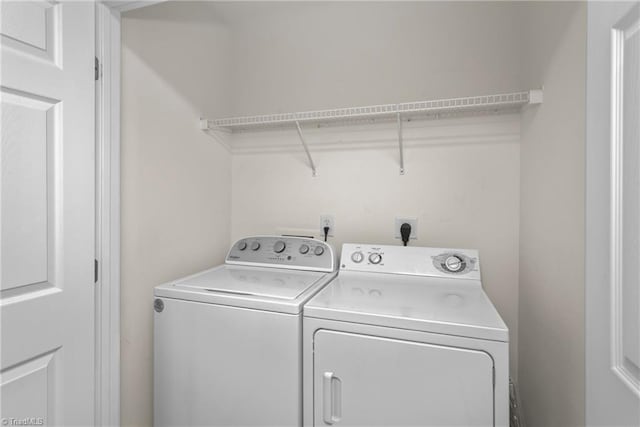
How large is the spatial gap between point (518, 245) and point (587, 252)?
92 cm

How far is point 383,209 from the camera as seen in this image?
185 centimetres

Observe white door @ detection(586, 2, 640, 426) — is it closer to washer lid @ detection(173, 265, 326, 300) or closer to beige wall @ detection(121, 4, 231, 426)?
washer lid @ detection(173, 265, 326, 300)

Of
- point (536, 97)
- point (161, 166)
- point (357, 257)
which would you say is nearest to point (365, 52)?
point (536, 97)

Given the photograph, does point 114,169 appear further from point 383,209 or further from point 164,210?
point 383,209

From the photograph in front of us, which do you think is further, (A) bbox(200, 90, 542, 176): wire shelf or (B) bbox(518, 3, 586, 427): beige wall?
(A) bbox(200, 90, 542, 176): wire shelf

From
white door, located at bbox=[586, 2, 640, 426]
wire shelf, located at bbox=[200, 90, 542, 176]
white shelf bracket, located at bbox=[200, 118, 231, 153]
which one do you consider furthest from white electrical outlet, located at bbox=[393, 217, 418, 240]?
white shelf bracket, located at bbox=[200, 118, 231, 153]

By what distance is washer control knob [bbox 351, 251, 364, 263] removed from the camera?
5.54 ft

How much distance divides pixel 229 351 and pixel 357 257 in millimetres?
795

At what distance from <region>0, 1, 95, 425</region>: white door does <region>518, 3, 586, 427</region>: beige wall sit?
5.57ft

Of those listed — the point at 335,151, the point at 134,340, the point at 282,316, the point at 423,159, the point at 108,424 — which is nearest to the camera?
the point at 282,316

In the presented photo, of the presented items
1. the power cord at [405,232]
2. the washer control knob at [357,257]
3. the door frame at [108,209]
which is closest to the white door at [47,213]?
the door frame at [108,209]

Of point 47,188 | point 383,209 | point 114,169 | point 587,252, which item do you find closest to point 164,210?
point 114,169

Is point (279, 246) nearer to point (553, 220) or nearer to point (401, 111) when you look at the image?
point (401, 111)

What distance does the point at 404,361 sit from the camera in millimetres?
1033
